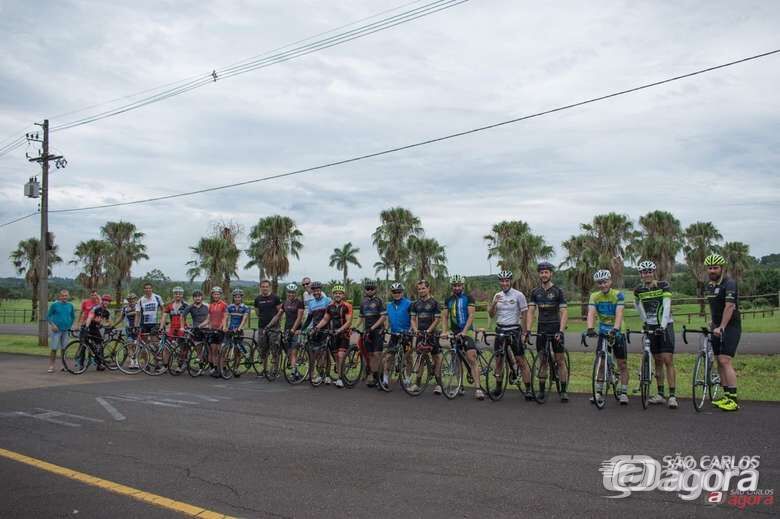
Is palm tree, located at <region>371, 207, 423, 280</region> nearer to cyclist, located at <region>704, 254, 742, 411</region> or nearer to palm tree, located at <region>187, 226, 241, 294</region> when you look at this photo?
palm tree, located at <region>187, 226, 241, 294</region>

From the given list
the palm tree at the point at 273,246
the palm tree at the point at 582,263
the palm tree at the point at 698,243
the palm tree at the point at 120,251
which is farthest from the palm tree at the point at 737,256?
the palm tree at the point at 120,251

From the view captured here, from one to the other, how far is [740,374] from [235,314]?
11.9 meters

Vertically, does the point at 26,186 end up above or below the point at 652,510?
above

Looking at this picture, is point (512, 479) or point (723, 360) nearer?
point (512, 479)

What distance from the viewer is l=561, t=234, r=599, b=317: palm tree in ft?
172

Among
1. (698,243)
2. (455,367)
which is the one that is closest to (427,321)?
(455,367)

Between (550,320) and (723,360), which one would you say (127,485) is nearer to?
(550,320)

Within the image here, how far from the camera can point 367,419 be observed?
9008mm

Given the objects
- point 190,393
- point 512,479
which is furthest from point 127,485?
point 190,393

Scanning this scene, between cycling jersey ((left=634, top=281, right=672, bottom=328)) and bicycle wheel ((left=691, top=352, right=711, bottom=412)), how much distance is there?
72 cm

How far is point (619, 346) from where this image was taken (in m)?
9.61

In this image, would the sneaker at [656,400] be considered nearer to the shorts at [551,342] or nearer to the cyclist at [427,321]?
the shorts at [551,342]

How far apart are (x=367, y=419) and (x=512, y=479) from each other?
11.4 ft

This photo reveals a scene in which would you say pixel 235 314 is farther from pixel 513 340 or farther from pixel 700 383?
pixel 700 383
